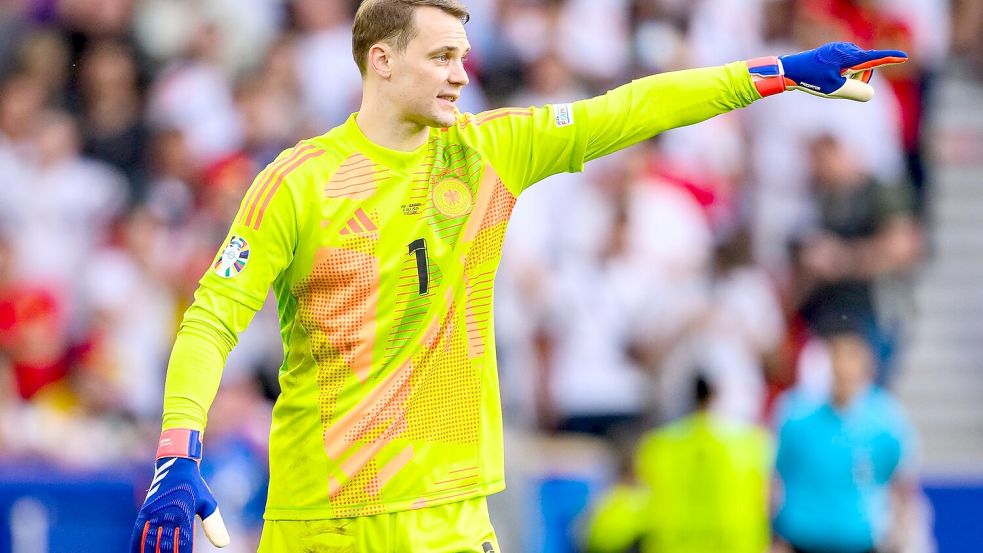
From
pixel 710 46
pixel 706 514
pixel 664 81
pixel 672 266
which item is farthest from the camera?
pixel 710 46

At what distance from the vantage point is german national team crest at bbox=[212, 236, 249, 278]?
15.7 ft

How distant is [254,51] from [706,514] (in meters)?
5.30

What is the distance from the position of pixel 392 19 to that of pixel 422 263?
28.7 inches

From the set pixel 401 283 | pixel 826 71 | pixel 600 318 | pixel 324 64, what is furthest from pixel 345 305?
pixel 324 64

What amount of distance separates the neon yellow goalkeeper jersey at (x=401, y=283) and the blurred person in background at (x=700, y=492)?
484 centimetres

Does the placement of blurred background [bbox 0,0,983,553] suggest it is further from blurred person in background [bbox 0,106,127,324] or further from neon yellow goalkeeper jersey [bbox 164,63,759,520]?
neon yellow goalkeeper jersey [bbox 164,63,759,520]

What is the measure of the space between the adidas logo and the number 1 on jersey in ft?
0.44

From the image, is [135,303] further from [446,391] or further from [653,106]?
[653,106]

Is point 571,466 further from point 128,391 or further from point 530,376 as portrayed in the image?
point 128,391

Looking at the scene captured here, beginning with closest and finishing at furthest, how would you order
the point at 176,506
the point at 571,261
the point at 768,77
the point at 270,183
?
the point at 176,506
the point at 270,183
the point at 768,77
the point at 571,261

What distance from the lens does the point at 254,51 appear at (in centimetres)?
1298

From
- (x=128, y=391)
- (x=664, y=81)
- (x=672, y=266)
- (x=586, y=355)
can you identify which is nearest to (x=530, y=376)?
(x=586, y=355)

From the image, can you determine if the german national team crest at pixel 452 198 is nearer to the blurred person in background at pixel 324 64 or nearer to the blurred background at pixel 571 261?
the blurred background at pixel 571 261

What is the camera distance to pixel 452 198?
203 inches
